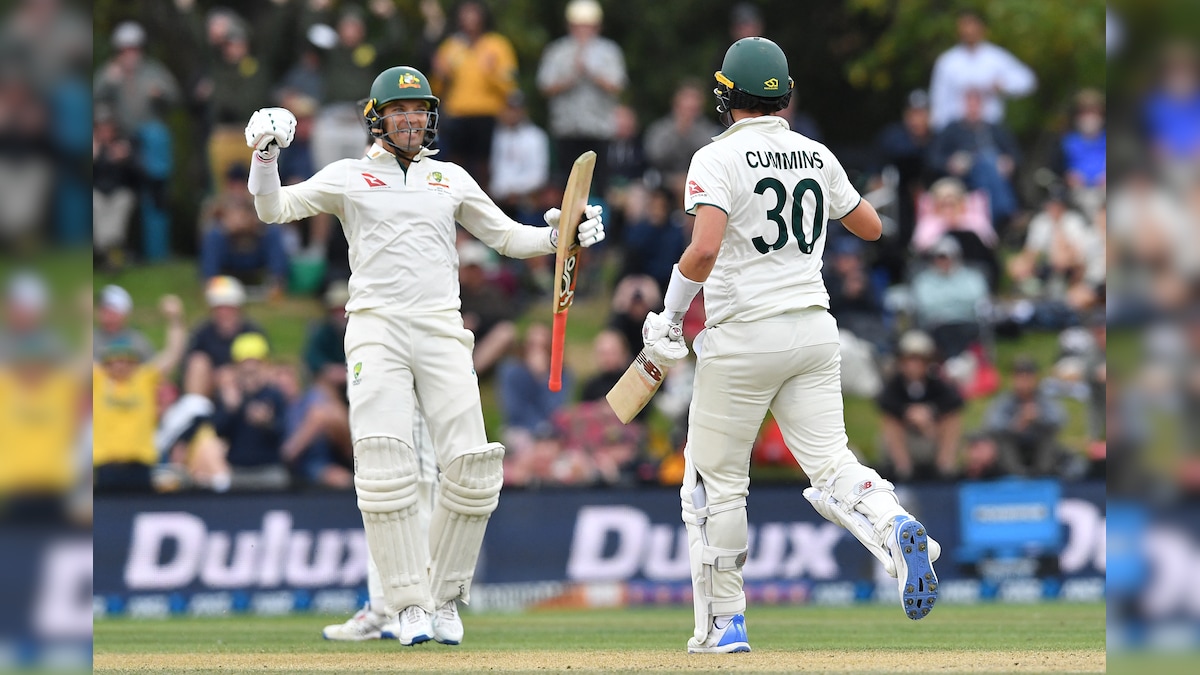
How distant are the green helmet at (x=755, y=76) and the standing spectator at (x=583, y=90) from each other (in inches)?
383

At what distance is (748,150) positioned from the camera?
7.68 meters

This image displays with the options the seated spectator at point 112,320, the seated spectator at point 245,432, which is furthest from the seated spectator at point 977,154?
the seated spectator at point 112,320

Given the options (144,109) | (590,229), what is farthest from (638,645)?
(144,109)

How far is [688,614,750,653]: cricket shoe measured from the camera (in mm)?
7840

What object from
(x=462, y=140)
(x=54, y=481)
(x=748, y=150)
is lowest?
(x=54, y=481)

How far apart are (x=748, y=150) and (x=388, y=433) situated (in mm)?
2216

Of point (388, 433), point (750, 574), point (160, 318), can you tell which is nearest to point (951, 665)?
point (388, 433)

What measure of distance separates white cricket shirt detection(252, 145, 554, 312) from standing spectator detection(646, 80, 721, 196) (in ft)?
29.0

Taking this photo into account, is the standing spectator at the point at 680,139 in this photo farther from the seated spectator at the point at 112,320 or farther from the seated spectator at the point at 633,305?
the seated spectator at the point at 112,320

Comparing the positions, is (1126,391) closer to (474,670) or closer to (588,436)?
(474,670)

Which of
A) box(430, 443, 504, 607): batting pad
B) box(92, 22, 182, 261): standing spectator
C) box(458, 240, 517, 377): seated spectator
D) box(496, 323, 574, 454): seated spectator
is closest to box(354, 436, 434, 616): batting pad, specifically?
box(430, 443, 504, 607): batting pad

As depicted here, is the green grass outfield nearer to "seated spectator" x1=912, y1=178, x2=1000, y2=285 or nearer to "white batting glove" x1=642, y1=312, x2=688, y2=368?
"white batting glove" x1=642, y1=312, x2=688, y2=368

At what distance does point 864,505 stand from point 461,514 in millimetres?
2078

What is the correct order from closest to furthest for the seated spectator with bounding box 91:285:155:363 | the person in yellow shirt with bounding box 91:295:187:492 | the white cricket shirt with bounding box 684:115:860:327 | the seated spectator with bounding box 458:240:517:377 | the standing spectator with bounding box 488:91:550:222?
1. the white cricket shirt with bounding box 684:115:860:327
2. the person in yellow shirt with bounding box 91:295:187:492
3. the seated spectator with bounding box 91:285:155:363
4. the seated spectator with bounding box 458:240:517:377
5. the standing spectator with bounding box 488:91:550:222
